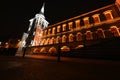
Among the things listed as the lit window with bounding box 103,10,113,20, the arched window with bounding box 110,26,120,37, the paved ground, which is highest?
the lit window with bounding box 103,10,113,20

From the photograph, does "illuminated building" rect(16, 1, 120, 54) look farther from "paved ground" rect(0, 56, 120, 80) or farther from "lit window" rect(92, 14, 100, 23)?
"paved ground" rect(0, 56, 120, 80)

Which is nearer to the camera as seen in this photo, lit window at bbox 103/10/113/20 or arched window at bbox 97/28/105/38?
arched window at bbox 97/28/105/38

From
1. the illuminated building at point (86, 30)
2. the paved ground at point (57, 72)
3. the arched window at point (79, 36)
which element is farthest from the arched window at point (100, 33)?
the paved ground at point (57, 72)

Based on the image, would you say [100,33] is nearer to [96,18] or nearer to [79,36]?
[96,18]

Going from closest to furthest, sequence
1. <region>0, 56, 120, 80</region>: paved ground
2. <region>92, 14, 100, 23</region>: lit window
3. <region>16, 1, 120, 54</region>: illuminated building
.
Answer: <region>0, 56, 120, 80</region>: paved ground < <region>16, 1, 120, 54</region>: illuminated building < <region>92, 14, 100, 23</region>: lit window

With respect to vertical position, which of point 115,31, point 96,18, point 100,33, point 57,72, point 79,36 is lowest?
point 57,72

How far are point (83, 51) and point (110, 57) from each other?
3392mm

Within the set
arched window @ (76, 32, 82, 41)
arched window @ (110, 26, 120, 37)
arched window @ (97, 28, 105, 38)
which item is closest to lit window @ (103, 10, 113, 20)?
arched window @ (110, 26, 120, 37)

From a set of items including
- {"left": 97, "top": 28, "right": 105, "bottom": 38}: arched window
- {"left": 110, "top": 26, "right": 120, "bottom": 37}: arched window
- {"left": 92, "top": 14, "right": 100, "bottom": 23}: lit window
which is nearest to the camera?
{"left": 110, "top": 26, "right": 120, "bottom": 37}: arched window

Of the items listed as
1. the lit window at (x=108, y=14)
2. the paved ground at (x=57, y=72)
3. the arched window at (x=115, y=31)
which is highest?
the lit window at (x=108, y=14)

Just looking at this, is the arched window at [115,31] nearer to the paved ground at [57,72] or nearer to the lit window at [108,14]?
the lit window at [108,14]

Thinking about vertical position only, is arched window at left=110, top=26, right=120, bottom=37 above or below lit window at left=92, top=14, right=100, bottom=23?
below

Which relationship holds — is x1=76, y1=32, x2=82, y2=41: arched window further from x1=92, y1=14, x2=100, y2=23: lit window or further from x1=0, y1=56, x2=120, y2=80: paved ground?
x1=0, y1=56, x2=120, y2=80: paved ground

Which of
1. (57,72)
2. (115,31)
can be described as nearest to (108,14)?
(115,31)
